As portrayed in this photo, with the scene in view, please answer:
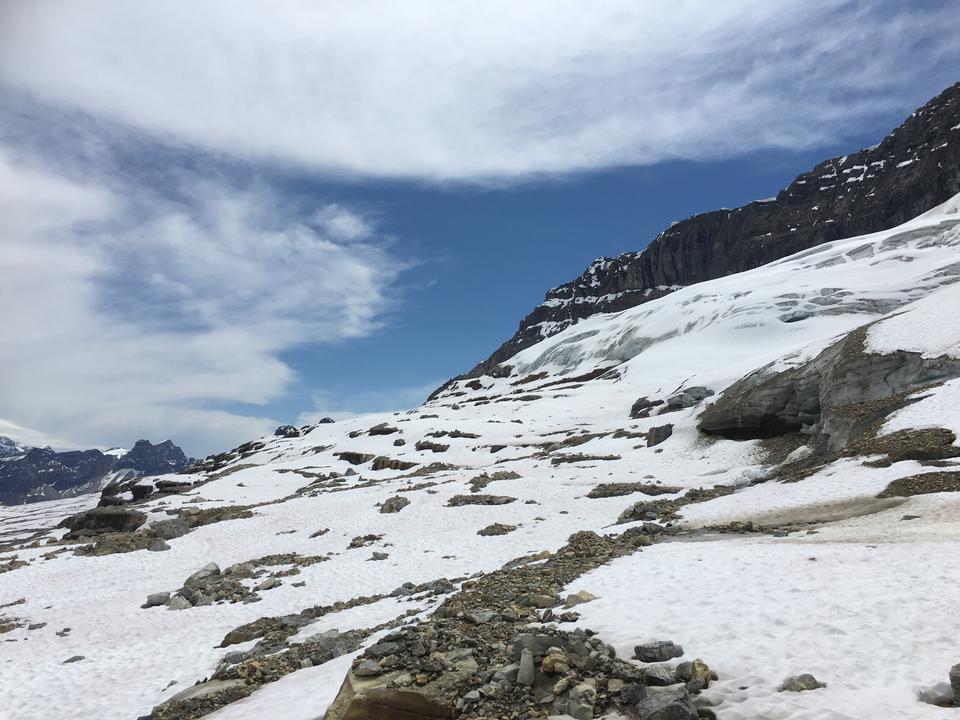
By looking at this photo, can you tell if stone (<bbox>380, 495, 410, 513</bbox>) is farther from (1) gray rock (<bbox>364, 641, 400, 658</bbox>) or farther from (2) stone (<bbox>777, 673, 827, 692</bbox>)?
(2) stone (<bbox>777, 673, 827, 692</bbox>)

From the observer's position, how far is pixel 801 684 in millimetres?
6715

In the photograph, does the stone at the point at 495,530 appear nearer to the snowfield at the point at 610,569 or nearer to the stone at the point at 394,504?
the snowfield at the point at 610,569

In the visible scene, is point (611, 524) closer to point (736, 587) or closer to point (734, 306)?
point (736, 587)

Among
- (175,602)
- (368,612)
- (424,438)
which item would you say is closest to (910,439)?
(368,612)

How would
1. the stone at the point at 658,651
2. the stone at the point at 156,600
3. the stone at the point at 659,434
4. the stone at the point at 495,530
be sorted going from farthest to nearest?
the stone at the point at 659,434, the stone at the point at 495,530, the stone at the point at 156,600, the stone at the point at 658,651

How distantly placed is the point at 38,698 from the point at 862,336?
41179 millimetres

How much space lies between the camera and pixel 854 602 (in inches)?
356

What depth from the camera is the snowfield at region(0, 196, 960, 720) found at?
7.82m

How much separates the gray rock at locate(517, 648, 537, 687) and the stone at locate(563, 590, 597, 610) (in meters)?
3.29

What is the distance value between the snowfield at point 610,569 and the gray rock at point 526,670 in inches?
67.6

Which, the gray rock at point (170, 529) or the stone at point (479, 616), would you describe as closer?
the stone at point (479, 616)

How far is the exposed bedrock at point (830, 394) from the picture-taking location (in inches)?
1061

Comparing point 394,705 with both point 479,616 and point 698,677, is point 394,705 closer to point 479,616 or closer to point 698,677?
point 479,616

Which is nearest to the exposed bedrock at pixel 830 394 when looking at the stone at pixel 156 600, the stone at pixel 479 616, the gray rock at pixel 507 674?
the stone at pixel 479 616
